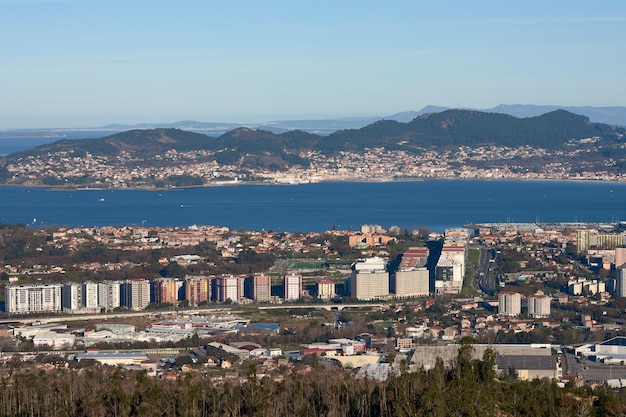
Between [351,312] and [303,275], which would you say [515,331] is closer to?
[351,312]

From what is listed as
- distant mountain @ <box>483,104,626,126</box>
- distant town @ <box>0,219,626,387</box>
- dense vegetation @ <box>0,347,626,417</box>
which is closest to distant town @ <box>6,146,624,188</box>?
distant town @ <box>0,219,626,387</box>

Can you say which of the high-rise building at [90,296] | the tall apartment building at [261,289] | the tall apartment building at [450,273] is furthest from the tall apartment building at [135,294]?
the tall apartment building at [450,273]

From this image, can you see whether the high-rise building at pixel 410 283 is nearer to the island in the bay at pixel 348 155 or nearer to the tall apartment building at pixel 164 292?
the tall apartment building at pixel 164 292

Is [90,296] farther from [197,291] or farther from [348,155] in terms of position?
[348,155]

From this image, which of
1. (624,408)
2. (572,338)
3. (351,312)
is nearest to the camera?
(624,408)

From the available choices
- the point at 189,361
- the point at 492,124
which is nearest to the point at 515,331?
the point at 189,361

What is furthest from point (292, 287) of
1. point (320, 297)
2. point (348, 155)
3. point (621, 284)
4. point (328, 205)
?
point (348, 155)
